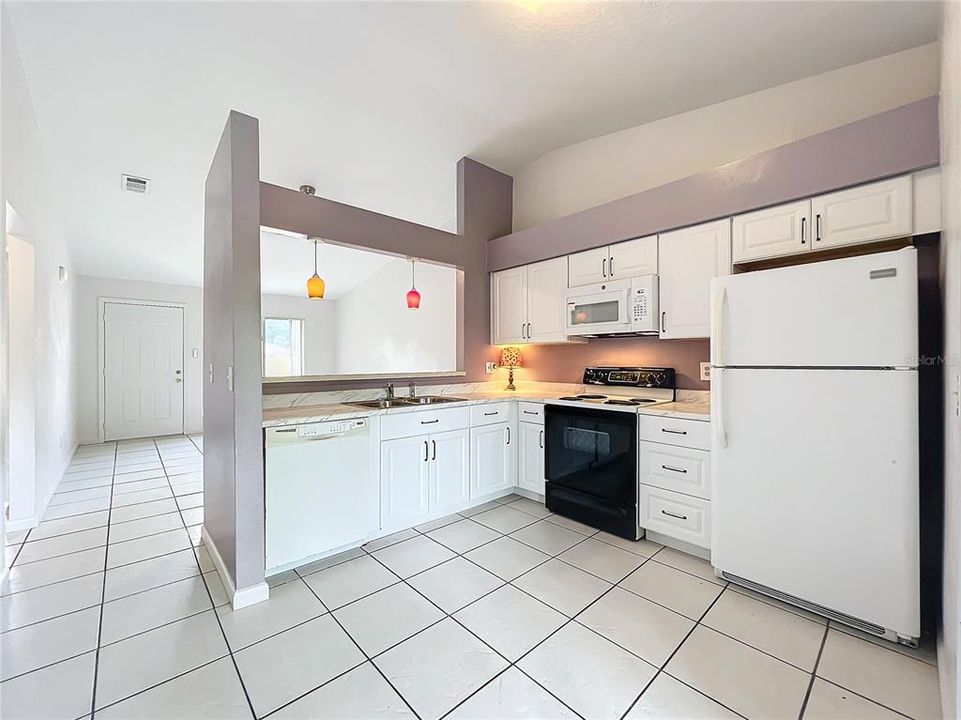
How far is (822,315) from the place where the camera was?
1867mm

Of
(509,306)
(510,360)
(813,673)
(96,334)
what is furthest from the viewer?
(96,334)

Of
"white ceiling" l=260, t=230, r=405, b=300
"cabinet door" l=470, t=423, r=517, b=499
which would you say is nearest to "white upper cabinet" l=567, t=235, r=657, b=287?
"cabinet door" l=470, t=423, r=517, b=499

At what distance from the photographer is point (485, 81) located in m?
2.78

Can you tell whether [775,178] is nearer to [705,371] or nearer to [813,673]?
[705,371]

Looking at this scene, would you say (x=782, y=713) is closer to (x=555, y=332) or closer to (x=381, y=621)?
(x=381, y=621)

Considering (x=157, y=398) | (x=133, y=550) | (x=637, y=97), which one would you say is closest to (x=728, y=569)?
(x=637, y=97)

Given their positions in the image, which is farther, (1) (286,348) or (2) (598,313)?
(1) (286,348)

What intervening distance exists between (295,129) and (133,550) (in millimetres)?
3132

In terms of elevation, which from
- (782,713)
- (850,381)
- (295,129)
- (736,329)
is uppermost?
(295,129)

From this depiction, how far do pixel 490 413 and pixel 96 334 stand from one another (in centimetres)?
601

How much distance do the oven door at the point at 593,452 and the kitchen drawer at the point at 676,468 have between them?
84 millimetres

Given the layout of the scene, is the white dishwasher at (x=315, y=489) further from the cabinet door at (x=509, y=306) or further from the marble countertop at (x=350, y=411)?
the cabinet door at (x=509, y=306)

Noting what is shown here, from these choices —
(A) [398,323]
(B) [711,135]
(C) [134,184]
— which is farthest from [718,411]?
(A) [398,323]

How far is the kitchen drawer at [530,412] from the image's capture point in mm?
3275
